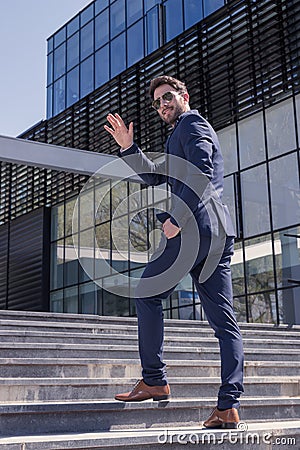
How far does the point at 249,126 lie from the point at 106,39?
8.73m

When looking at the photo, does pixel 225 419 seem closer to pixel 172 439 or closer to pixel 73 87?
pixel 172 439

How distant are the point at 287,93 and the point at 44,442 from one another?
1461 centimetres

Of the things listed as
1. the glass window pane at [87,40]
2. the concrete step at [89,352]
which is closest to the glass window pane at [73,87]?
the glass window pane at [87,40]

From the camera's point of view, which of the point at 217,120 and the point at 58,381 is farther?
the point at 217,120

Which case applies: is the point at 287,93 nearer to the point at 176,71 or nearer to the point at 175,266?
the point at 176,71

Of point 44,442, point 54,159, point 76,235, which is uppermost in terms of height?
point 76,235

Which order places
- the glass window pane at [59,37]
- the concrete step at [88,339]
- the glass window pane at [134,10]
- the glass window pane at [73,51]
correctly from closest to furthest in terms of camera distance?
the concrete step at [88,339]
the glass window pane at [134,10]
the glass window pane at [73,51]
the glass window pane at [59,37]

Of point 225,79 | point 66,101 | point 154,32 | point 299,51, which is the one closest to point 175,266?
point 299,51

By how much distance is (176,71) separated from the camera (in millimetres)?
19406

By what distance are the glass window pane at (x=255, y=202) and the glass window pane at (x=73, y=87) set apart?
1000 centimetres

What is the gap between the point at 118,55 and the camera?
22641 mm

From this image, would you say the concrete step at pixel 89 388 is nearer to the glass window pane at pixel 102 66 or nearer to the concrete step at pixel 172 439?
the concrete step at pixel 172 439

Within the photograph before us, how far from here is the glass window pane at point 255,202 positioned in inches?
640

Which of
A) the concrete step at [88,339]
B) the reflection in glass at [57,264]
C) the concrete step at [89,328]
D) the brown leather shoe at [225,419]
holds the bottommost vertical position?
the brown leather shoe at [225,419]
